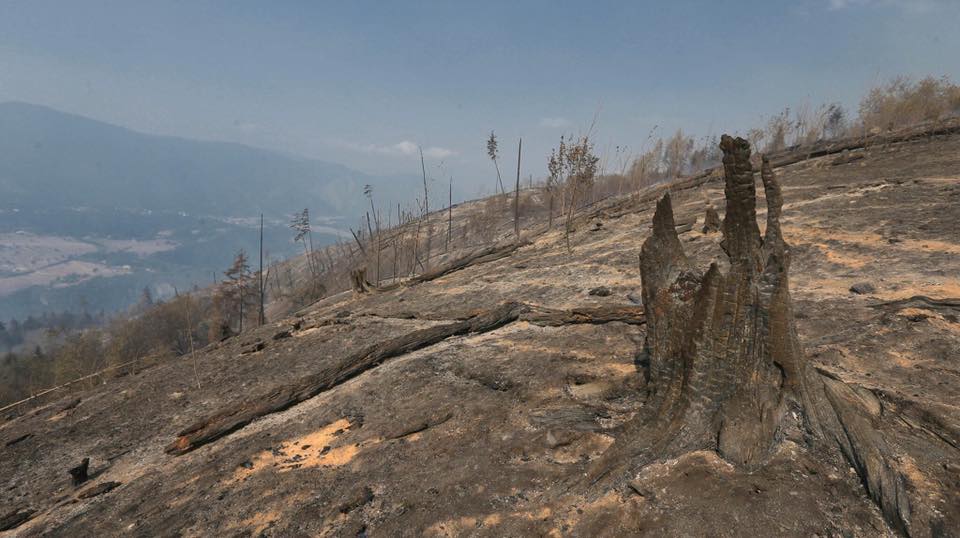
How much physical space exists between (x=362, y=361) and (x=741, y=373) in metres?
4.28

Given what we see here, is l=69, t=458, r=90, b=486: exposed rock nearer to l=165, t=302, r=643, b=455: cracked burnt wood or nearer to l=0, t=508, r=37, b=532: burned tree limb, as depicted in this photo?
l=0, t=508, r=37, b=532: burned tree limb

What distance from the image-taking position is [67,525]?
3.69 meters

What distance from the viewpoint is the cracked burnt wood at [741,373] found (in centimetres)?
285

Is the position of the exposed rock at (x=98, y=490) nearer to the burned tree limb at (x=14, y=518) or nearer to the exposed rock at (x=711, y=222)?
the burned tree limb at (x=14, y=518)

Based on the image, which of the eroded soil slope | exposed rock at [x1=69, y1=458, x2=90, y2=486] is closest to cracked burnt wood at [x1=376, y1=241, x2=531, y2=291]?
the eroded soil slope

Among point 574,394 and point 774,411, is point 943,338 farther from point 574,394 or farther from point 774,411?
point 574,394

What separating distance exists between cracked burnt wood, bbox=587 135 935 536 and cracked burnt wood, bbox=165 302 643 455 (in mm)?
2440

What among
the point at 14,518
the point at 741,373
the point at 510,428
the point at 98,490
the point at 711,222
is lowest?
the point at 14,518

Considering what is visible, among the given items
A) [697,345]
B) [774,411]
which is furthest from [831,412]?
[697,345]

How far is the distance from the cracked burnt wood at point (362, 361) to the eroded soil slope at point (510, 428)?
0.21ft

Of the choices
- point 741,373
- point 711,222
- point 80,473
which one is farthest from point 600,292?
point 80,473

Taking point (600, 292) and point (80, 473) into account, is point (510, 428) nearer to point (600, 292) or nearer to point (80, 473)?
point (600, 292)

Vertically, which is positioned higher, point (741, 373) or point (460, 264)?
point (741, 373)

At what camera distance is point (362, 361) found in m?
5.80
